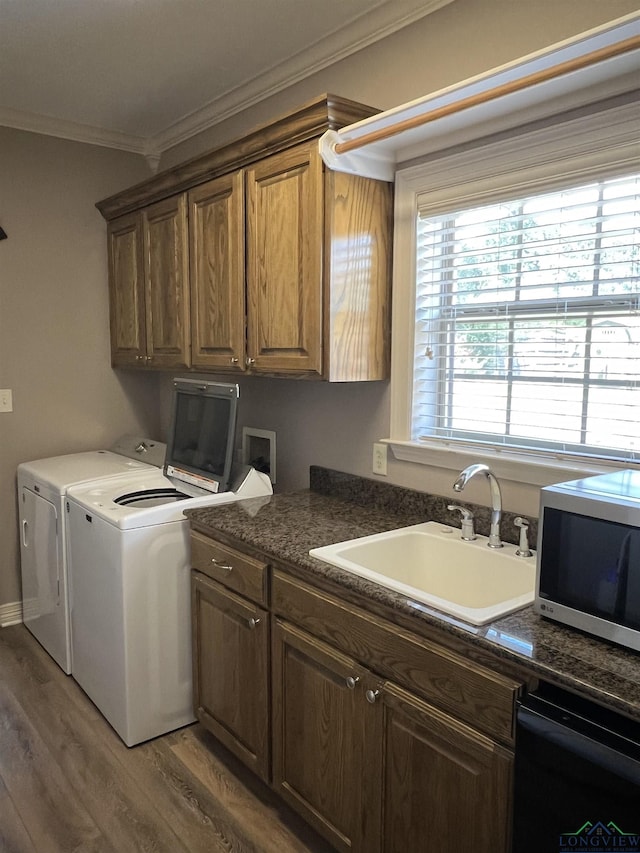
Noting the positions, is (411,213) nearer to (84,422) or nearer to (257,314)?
(257,314)

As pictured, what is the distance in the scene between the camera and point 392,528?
2088 mm

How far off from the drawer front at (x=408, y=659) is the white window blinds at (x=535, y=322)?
74cm

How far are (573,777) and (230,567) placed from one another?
1.22 meters

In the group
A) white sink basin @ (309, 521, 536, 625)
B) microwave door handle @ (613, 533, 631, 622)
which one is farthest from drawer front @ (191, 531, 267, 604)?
microwave door handle @ (613, 533, 631, 622)

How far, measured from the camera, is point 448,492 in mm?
2146

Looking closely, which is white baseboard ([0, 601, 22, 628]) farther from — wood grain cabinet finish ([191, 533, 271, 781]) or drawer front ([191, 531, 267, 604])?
drawer front ([191, 531, 267, 604])

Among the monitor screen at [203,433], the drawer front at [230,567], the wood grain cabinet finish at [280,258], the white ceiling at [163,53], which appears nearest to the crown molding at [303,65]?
the white ceiling at [163,53]

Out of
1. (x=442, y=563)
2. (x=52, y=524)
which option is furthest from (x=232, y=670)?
(x=52, y=524)

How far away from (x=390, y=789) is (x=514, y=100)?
5.81ft

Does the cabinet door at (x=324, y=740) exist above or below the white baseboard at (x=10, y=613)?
above

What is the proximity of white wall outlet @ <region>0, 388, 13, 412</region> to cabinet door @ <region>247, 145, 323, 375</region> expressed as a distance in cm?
153

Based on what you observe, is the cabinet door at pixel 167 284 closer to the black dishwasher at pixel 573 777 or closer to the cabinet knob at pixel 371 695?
the cabinet knob at pixel 371 695

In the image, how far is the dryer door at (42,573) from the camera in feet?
9.30

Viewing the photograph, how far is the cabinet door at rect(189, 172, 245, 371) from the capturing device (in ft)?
8.05
